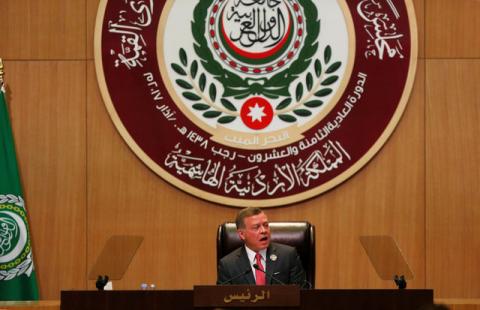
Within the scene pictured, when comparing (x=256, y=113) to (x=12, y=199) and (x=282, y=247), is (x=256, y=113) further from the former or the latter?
A: (x=12, y=199)

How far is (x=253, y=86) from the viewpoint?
5602mm

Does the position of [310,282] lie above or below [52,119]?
below

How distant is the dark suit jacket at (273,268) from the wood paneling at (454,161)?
1288 mm

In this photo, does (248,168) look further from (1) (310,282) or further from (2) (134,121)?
(1) (310,282)

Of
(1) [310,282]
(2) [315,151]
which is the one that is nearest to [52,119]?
(2) [315,151]

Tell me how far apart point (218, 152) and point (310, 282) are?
1186mm

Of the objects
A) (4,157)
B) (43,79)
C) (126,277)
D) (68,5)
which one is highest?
(68,5)

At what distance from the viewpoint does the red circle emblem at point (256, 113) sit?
558 cm

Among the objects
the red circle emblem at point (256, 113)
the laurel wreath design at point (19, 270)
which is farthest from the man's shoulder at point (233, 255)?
the laurel wreath design at point (19, 270)

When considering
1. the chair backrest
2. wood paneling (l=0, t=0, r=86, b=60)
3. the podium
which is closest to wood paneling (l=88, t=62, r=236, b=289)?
wood paneling (l=0, t=0, r=86, b=60)

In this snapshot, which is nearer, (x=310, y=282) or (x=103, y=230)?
(x=310, y=282)

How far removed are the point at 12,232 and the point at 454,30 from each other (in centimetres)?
279

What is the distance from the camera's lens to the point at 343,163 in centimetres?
556

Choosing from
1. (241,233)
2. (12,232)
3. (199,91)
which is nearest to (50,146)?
(12,232)
